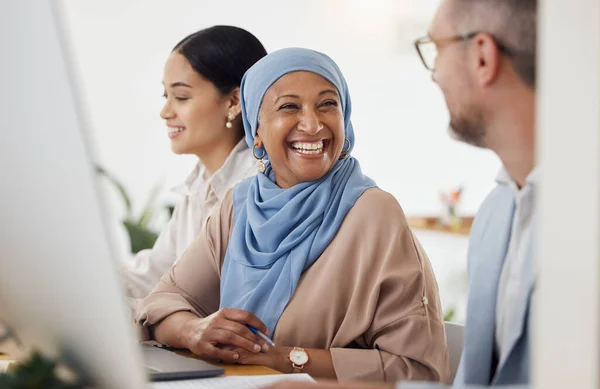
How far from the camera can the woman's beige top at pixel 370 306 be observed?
Answer: 128 cm

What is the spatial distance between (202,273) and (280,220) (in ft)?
0.79

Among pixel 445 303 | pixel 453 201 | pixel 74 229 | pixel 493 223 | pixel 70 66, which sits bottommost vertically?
pixel 445 303

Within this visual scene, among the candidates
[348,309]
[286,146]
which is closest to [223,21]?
[286,146]

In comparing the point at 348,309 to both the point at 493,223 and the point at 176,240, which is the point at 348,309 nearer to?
the point at 493,223

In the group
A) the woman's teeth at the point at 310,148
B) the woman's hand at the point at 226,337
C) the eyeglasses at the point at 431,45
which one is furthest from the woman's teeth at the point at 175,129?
the eyeglasses at the point at 431,45

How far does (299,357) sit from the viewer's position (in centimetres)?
129

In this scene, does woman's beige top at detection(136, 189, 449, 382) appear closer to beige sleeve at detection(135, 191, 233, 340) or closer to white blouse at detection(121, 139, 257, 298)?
beige sleeve at detection(135, 191, 233, 340)

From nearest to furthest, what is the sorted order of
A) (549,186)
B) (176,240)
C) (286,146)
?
(549,186), (286,146), (176,240)

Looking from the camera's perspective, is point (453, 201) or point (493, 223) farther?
point (453, 201)

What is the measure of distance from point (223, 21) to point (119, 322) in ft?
6.63

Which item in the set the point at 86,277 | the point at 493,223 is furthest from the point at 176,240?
the point at 86,277

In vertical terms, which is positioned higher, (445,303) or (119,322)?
(119,322)

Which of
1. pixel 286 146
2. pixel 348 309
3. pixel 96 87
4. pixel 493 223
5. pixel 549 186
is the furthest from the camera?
pixel 96 87

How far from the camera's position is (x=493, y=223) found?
0.98m
